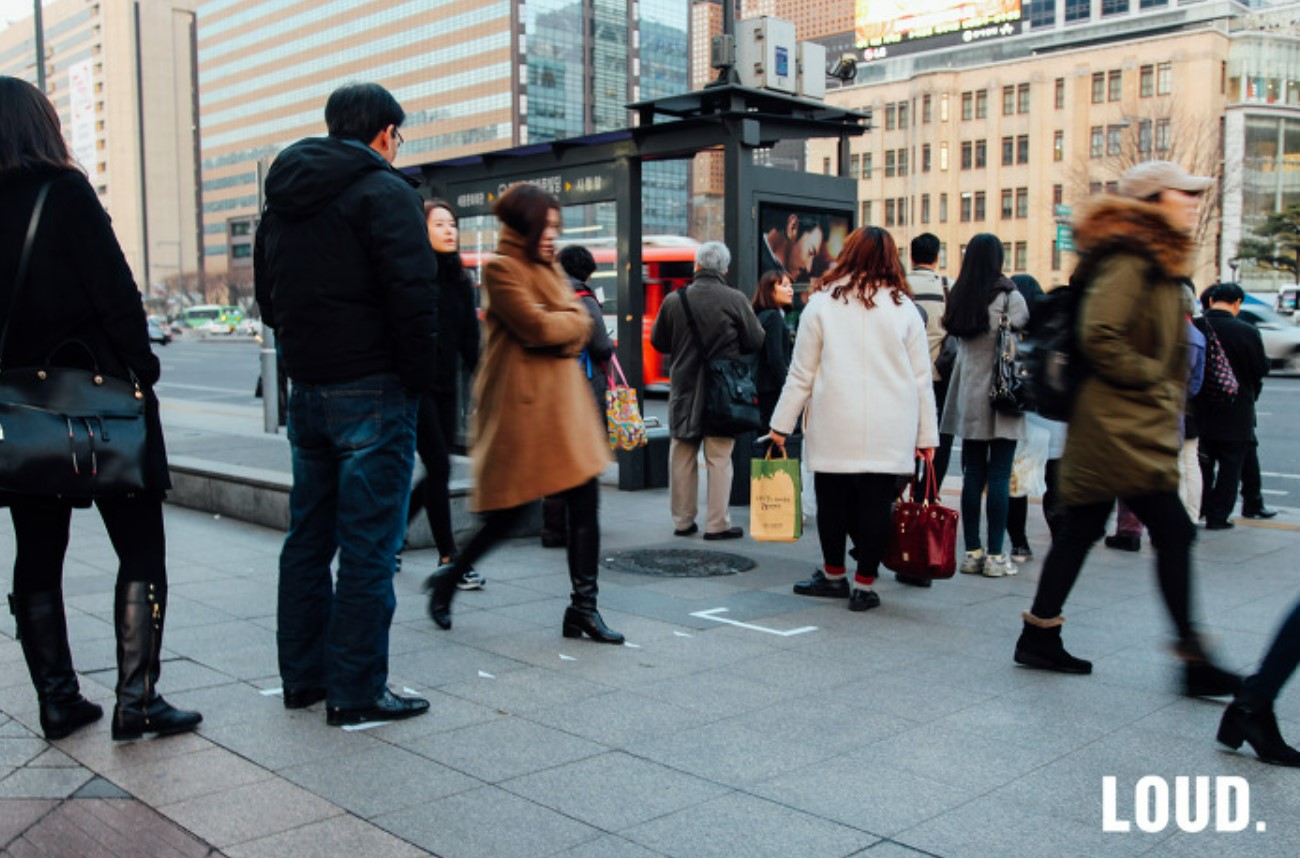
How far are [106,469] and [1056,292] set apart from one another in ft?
11.0

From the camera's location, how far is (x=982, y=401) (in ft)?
22.0

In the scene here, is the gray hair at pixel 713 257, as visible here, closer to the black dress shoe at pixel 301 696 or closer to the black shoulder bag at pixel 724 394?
the black shoulder bag at pixel 724 394

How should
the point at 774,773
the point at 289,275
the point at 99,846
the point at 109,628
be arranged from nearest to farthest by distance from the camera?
the point at 99,846 → the point at 774,773 → the point at 289,275 → the point at 109,628

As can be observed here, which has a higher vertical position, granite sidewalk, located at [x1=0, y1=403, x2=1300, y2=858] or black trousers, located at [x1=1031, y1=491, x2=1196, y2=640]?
black trousers, located at [x1=1031, y1=491, x2=1196, y2=640]

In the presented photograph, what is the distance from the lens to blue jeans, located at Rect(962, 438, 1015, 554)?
22.2 feet

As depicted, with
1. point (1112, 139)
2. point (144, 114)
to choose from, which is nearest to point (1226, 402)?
point (1112, 139)

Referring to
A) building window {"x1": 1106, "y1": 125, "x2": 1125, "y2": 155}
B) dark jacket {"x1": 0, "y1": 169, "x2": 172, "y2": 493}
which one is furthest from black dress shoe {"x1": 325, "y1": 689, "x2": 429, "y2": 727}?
building window {"x1": 1106, "y1": 125, "x2": 1125, "y2": 155}

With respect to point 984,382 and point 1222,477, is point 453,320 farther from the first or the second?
point 1222,477

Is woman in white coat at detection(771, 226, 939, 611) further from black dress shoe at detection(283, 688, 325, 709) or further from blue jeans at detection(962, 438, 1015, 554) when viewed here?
black dress shoe at detection(283, 688, 325, 709)

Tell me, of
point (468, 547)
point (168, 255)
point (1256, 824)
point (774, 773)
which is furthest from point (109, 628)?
point (168, 255)

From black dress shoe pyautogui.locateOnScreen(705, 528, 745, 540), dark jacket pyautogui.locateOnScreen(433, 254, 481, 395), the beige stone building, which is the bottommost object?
black dress shoe pyautogui.locateOnScreen(705, 528, 745, 540)

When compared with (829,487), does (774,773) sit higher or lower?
lower

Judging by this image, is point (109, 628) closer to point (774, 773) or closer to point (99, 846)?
point (99, 846)

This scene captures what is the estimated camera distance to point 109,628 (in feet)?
17.7
